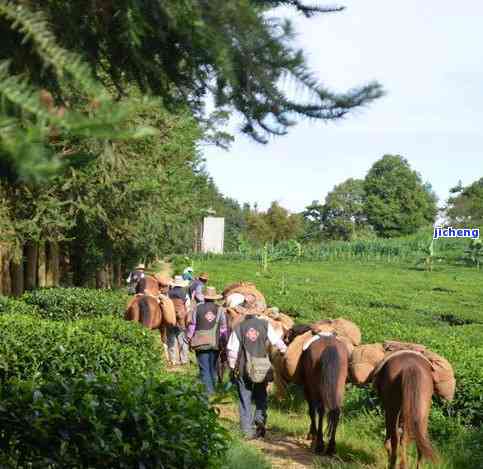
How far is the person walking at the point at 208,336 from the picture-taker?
1196 centimetres

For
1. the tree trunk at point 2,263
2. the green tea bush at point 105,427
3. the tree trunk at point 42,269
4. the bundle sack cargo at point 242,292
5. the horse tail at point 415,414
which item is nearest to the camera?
the green tea bush at point 105,427

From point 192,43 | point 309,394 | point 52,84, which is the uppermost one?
point 192,43

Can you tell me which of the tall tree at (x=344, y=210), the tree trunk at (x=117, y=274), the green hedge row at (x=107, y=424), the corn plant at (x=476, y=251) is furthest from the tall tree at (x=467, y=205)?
the green hedge row at (x=107, y=424)

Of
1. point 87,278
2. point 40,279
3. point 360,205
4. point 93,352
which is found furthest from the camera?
point 360,205

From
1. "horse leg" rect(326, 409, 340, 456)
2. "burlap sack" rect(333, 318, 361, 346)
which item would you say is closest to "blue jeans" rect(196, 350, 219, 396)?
"burlap sack" rect(333, 318, 361, 346)

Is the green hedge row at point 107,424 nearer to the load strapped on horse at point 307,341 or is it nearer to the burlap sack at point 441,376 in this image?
the burlap sack at point 441,376

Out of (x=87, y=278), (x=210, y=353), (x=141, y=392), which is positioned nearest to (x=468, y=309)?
(x=87, y=278)

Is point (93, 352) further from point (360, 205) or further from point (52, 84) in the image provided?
point (360, 205)

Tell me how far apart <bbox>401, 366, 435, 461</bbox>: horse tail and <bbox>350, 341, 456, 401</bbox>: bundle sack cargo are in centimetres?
35

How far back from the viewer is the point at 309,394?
10.0m

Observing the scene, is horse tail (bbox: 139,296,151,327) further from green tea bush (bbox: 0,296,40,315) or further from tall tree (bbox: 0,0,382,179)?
tall tree (bbox: 0,0,382,179)

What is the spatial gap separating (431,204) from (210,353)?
98.1 metres

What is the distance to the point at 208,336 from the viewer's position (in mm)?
11945

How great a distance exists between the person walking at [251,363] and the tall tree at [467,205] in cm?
7312
